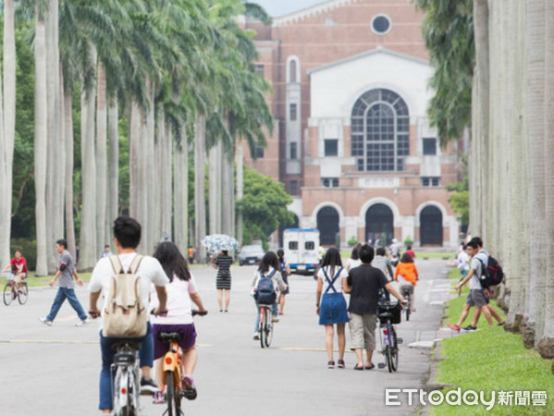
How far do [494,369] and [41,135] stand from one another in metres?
33.1

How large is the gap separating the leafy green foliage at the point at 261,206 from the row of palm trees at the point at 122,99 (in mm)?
18722

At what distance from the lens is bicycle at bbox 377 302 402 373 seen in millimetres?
14719

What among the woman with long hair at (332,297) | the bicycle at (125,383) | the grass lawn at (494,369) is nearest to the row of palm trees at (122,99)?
the grass lawn at (494,369)

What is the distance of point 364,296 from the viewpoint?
14852 mm

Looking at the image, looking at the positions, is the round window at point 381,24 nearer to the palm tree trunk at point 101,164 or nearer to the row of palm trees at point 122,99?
the row of palm trees at point 122,99

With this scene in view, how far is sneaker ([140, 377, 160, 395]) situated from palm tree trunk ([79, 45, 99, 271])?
1600 inches

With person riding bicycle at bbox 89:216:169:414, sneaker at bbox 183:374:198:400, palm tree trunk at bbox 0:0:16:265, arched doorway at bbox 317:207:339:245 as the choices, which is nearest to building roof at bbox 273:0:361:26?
arched doorway at bbox 317:207:339:245

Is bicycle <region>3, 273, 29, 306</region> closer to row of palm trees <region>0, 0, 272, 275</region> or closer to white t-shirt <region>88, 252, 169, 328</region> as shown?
row of palm trees <region>0, 0, 272, 275</region>

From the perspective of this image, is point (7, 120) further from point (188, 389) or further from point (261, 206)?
point (261, 206)

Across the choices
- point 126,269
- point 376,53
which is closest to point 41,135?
point 126,269

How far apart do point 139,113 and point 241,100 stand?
836 inches

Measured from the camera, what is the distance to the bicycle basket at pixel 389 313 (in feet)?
49.0

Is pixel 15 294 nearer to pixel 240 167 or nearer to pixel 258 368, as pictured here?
pixel 258 368

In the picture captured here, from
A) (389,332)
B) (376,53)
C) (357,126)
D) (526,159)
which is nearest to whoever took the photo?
(389,332)
